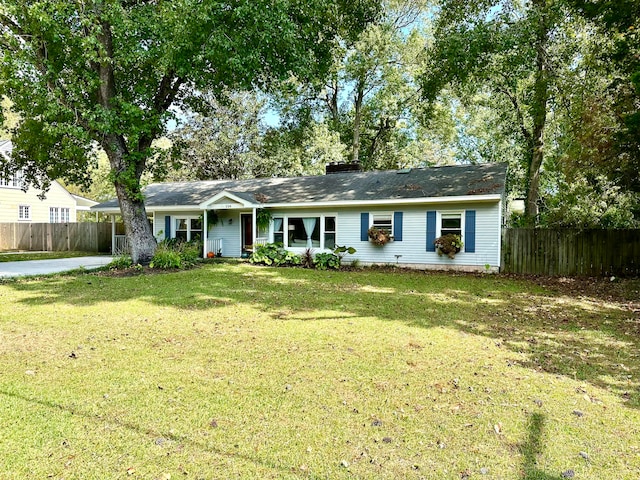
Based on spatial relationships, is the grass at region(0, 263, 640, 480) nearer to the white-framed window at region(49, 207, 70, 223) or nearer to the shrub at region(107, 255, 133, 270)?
the shrub at region(107, 255, 133, 270)

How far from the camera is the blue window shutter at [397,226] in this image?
47.3ft

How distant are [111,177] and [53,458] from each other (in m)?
10.9

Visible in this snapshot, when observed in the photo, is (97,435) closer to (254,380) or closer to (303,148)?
(254,380)

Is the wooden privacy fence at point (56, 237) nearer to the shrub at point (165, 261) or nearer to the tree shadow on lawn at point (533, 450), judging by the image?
the shrub at point (165, 261)

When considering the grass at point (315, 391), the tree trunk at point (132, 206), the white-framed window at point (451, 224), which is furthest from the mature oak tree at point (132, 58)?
the white-framed window at point (451, 224)

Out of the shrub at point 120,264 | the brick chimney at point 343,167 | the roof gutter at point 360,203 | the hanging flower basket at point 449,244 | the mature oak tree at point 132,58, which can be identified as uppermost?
the mature oak tree at point 132,58

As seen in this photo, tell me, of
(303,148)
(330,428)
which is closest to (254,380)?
(330,428)

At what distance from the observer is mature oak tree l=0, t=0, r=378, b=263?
10.5 m

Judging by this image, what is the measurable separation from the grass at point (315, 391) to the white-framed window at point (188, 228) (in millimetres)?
10210

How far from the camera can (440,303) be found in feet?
27.0

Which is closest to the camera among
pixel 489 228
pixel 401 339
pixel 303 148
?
pixel 401 339

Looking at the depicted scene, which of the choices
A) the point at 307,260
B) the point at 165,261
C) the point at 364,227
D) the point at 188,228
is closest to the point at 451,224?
the point at 364,227

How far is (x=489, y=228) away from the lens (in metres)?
13.1

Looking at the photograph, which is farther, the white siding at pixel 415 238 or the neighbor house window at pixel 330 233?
the neighbor house window at pixel 330 233
